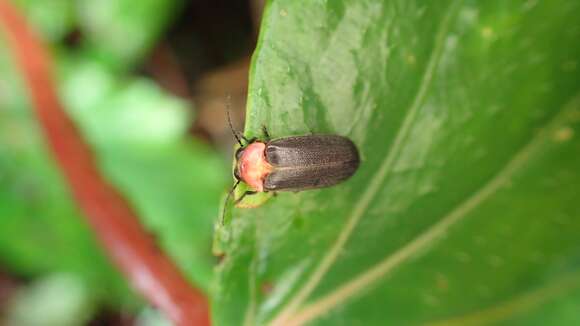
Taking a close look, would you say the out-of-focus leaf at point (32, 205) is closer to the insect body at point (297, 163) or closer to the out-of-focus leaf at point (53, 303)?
the out-of-focus leaf at point (53, 303)

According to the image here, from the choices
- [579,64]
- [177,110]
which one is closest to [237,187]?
[579,64]

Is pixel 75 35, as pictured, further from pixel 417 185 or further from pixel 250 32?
pixel 417 185

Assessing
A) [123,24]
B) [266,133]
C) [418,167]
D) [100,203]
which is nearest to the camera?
[266,133]

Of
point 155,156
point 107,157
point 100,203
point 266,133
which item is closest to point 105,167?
point 107,157

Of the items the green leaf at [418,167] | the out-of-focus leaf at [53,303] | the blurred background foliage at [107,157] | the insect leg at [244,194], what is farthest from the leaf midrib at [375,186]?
the out-of-focus leaf at [53,303]

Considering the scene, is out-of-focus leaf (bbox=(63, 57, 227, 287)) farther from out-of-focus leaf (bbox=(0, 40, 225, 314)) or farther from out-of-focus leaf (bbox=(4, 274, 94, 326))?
out-of-focus leaf (bbox=(4, 274, 94, 326))

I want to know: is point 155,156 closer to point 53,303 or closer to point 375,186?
point 53,303
